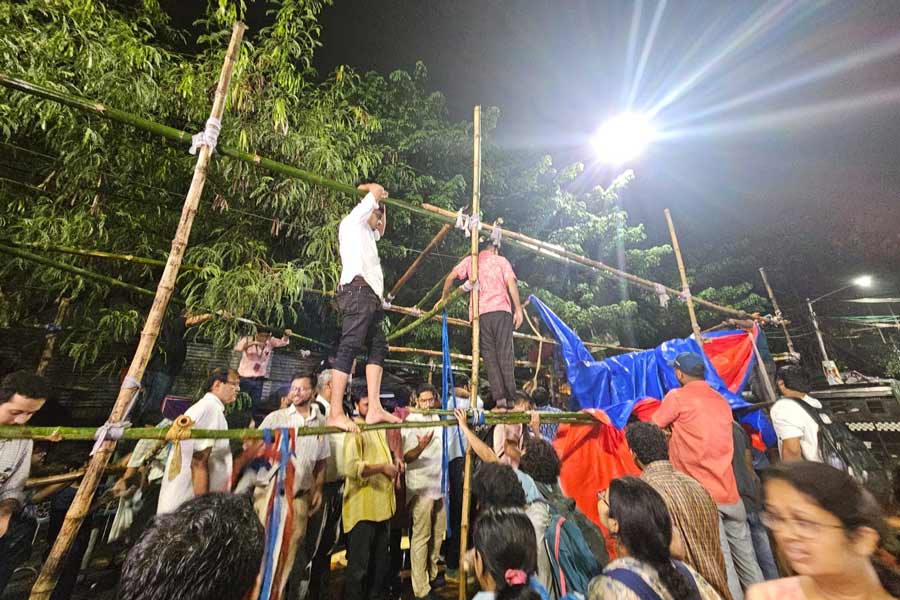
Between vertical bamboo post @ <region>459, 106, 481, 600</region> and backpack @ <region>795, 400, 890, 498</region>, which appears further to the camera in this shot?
backpack @ <region>795, 400, 890, 498</region>

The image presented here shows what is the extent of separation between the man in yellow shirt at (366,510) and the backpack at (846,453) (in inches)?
162

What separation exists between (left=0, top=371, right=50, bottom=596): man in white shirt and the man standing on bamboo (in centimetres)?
383

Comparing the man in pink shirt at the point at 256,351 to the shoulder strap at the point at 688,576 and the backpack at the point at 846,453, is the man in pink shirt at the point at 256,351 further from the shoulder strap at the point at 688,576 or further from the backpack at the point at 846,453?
the backpack at the point at 846,453

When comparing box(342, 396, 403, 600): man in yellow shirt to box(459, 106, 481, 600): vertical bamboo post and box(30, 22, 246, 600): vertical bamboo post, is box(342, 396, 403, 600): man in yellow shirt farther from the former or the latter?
box(30, 22, 246, 600): vertical bamboo post

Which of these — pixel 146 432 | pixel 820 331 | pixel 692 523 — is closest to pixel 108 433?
pixel 146 432

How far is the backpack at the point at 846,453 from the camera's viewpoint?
314 centimetres

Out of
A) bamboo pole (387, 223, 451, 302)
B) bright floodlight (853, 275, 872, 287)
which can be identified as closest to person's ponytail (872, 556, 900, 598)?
bamboo pole (387, 223, 451, 302)

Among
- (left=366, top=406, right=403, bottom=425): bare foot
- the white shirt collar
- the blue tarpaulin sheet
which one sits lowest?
(left=366, top=406, right=403, bottom=425): bare foot

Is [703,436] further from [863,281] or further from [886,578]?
[863,281]

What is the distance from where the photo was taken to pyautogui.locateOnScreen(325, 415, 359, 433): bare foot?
2.54 meters

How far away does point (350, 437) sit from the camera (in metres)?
3.79

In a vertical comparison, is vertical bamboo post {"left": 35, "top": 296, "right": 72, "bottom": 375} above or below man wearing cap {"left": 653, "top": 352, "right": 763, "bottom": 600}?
above

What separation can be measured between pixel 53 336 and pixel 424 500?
641 centimetres

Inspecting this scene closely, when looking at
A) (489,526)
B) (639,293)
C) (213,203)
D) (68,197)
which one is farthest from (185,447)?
(639,293)
